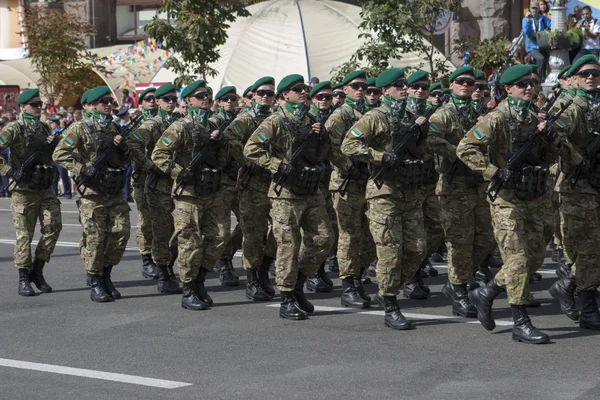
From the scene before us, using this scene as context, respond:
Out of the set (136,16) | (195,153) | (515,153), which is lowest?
(136,16)

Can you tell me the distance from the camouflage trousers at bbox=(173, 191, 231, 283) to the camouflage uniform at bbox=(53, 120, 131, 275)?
779mm

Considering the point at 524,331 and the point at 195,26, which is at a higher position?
the point at 195,26

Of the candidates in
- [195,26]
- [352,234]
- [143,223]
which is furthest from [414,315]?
[195,26]

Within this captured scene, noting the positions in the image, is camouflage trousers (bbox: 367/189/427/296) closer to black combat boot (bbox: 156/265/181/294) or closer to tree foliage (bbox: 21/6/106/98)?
black combat boot (bbox: 156/265/181/294)

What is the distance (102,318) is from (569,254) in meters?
4.00

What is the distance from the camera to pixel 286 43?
90.4 feet

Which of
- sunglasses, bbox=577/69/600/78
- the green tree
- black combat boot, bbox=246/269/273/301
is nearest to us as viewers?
sunglasses, bbox=577/69/600/78

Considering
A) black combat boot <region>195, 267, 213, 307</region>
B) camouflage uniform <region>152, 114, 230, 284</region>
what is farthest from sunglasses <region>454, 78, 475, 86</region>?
black combat boot <region>195, 267, 213, 307</region>

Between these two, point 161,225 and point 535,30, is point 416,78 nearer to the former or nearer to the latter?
point 161,225

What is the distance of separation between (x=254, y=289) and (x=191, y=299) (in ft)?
2.45

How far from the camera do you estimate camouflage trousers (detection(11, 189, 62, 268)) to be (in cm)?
1097

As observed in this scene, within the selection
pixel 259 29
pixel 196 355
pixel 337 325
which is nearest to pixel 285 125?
pixel 337 325

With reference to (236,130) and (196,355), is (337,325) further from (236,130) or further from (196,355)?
(236,130)

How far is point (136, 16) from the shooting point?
39469 millimetres
